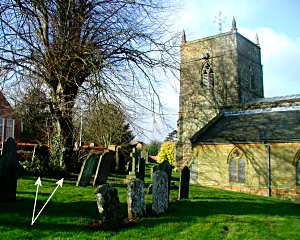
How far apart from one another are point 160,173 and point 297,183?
13689 mm

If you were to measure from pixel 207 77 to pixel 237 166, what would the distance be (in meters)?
12.4

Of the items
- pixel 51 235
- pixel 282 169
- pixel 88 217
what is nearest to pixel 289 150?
pixel 282 169

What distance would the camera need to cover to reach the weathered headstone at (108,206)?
24.2 ft

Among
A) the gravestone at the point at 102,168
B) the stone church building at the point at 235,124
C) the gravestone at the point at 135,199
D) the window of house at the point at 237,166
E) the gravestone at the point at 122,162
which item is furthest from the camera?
the window of house at the point at 237,166

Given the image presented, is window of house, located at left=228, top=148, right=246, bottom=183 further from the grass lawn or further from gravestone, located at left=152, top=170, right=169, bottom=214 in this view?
gravestone, located at left=152, top=170, right=169, bottom=214

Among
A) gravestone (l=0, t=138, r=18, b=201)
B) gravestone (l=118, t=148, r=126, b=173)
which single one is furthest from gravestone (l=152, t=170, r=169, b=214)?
gravestone (l=118, t=148, r=126, b=173)

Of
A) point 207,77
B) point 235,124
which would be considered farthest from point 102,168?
point 207,77

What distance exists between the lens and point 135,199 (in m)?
8.24

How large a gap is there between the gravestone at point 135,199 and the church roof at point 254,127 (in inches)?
585

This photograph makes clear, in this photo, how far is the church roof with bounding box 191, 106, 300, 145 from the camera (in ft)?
71.1

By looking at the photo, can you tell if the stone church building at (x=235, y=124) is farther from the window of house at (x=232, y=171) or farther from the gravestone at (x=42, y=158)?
the gravestone at (x=42, y=158)

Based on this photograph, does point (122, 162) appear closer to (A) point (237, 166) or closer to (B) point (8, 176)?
(A) point (237, 166)

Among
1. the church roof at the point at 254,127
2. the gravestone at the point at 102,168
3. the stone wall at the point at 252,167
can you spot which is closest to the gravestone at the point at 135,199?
the gravestone at the point at 102,168

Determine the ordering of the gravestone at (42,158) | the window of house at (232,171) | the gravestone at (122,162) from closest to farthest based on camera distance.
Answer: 1. the gravestone at (42,158)
2. the gravestone at (122,162)
3. the window of house at (232,171)
